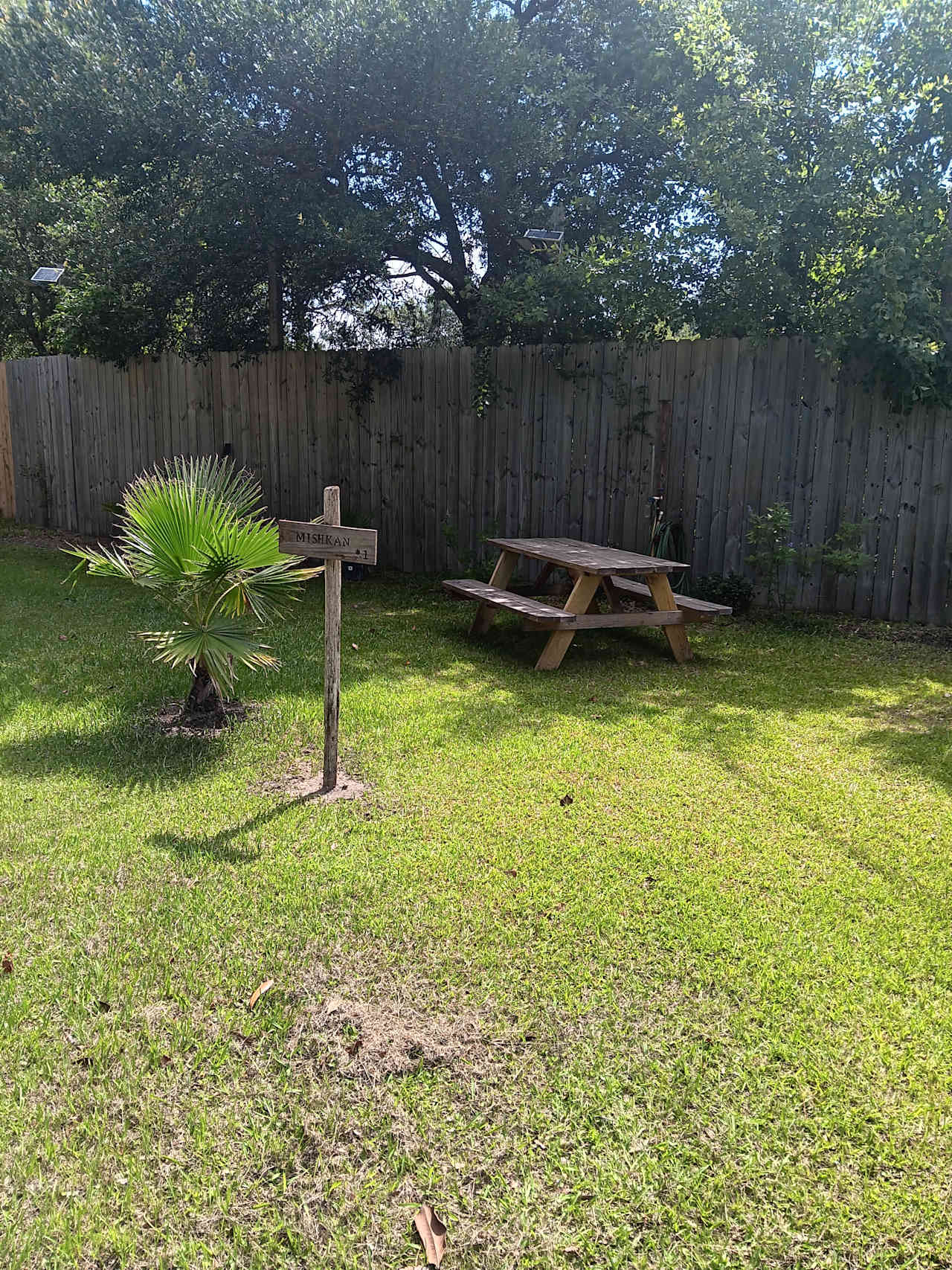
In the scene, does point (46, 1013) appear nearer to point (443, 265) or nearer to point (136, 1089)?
point (136, 1089)

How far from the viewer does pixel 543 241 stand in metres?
8.90

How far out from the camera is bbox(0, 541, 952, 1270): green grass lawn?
5.98 ft

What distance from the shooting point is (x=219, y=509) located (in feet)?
13.9

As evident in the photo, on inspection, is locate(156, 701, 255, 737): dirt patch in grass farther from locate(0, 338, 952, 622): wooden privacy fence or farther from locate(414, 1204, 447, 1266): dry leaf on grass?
locate(0, 338, 952, 622): wooden privacy fence

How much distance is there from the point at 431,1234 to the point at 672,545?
647cm

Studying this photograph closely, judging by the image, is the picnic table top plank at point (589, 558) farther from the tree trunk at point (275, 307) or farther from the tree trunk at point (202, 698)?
the tree trunk at point (275, 307)

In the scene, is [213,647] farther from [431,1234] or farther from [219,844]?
[431,1234]

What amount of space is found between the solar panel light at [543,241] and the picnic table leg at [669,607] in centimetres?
338

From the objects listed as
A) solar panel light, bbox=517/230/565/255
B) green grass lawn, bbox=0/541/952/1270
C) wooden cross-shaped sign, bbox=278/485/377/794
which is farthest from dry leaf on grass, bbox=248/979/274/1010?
solar panel light, bbox=517/230/565/255

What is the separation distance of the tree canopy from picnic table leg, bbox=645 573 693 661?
7.91 ft

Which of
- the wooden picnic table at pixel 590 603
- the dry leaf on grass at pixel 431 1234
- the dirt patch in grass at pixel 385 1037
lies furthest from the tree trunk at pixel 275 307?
the dry leaf on grass at pixel 431 1234

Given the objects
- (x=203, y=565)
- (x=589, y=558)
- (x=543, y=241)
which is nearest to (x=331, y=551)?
(x=203, y=565)

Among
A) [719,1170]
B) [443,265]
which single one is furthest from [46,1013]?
[443,265]

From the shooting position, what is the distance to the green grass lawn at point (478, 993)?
182 centimetres
